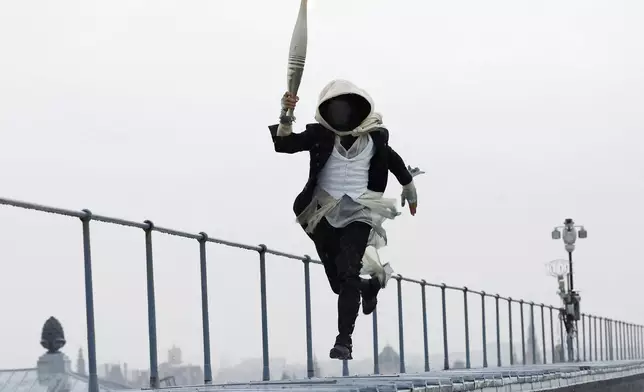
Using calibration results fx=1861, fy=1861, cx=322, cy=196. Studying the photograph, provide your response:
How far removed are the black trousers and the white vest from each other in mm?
256

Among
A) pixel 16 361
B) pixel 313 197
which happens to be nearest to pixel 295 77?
pixel 313 197

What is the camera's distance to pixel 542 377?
1440 cm

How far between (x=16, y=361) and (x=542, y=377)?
5.35 meters

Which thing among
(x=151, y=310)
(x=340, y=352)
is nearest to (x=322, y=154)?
(x=340, y=352)

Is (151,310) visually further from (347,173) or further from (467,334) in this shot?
(467,334)

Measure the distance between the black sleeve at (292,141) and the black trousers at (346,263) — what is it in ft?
2.57

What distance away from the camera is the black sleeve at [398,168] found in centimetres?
1432

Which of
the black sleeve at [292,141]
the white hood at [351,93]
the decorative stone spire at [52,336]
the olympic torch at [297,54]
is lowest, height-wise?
the decorative stone spire at [52,336]

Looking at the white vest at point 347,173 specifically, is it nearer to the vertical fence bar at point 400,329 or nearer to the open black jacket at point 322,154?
the open black jacket at point 322,154

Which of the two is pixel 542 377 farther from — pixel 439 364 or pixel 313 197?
pixel 439 364

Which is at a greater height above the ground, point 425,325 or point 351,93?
point 351,93

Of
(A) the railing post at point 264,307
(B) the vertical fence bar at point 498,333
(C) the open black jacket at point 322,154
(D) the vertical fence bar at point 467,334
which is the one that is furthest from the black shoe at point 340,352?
(B) the vertical fence bar at point 498,333

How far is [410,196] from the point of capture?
14688 millimetres

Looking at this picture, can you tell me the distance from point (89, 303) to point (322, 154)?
281cm
